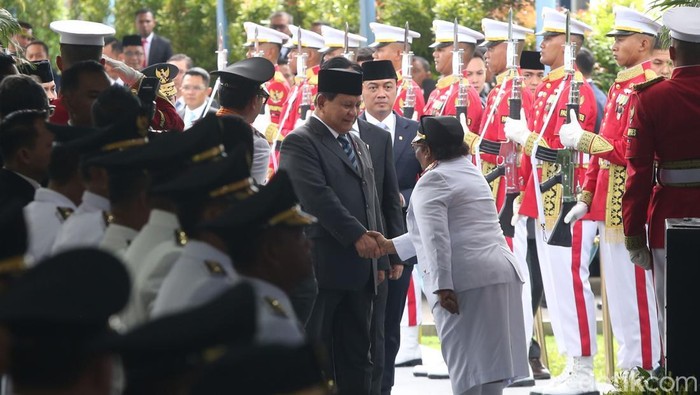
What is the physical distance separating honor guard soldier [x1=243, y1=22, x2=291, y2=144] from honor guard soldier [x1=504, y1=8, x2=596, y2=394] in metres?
3.04

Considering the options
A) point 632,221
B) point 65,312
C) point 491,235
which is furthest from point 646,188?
point 65,312

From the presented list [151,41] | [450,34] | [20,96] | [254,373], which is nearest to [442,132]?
[20,96]

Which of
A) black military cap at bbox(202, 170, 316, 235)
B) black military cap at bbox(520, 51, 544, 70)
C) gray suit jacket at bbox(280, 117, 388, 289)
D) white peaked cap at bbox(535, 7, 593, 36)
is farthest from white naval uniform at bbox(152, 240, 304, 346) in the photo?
black military cap at bbox(520, 51, 544, 70)

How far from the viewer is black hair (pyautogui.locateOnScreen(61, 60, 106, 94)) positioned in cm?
621

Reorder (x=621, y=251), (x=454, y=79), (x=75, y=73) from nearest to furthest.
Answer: (x=75, y=73) < (x=621, y=251) < (x=454, y=79)

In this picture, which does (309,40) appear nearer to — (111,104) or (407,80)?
(407,80)

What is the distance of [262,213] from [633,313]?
5.13 metres

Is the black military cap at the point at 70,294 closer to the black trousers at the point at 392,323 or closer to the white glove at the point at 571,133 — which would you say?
the black trousers at the point at 392,323

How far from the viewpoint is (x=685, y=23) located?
661 centimetres

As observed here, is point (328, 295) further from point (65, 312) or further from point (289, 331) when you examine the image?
point (65, 312)

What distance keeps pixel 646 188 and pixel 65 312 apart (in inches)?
178

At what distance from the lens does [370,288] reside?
7.19m

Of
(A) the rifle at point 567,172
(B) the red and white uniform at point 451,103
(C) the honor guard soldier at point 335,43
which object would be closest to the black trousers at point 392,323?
(A) the rifle at point 567,172

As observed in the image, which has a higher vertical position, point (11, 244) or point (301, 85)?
point (11, 244)
